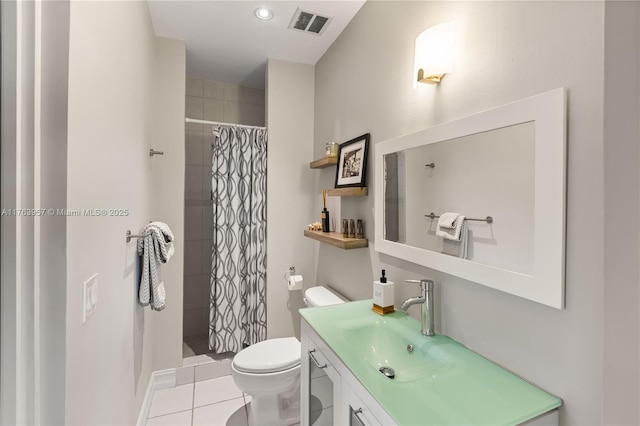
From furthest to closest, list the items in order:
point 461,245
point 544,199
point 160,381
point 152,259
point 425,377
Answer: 1. point 160,381
2. point 152,259
3. point 461,245
4. point 425,377
5. point 544,199

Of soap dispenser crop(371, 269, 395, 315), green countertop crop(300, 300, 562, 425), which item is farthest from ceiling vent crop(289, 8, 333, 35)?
green countertop crop(300, 300, 562, 425)

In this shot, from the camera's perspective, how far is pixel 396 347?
1.24m

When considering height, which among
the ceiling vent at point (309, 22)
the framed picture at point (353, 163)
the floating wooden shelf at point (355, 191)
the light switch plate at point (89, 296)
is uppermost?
the ceiling vent at point (309, 22)

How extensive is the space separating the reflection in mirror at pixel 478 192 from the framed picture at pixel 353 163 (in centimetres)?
31

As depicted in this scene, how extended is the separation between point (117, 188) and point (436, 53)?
1412 millimetres

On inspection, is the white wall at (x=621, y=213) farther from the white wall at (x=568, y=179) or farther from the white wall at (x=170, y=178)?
the white wall at (x=170, y=178)

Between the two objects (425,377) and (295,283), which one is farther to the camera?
(295,283)

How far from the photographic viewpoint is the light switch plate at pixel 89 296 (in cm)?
90

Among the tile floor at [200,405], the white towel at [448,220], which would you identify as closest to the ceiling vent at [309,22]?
the white towel at [448,220]

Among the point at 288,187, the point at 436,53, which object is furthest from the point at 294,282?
the point at 436,53

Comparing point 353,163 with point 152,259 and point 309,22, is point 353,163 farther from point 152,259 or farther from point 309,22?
point 152,259

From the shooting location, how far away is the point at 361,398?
0.92 m

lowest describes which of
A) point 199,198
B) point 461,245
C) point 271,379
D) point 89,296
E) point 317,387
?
point 271,379

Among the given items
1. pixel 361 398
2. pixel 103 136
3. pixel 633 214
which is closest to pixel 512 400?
pixel 361 398
